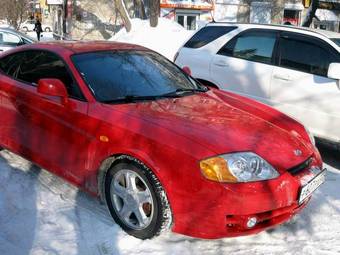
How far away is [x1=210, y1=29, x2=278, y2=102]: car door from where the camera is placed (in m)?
6.43

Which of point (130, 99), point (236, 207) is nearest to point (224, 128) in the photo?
point (236, 207)

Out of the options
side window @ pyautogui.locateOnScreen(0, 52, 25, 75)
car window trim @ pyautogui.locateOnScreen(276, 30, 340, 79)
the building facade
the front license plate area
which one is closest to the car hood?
the front license plate area

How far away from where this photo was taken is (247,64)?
664cm

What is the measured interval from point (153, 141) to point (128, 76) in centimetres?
111

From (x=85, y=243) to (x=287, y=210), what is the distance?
5.14 ft

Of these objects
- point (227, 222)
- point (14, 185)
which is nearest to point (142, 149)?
point (227, 222)

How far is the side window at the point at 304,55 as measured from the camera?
5.87 meters

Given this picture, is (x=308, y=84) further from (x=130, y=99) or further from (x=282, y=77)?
(x=130, y=99)

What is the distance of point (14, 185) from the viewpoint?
15.6 ft

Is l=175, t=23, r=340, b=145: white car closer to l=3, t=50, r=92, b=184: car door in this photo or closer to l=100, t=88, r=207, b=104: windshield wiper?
l=100, t=88, r=207, b=104: windshield wiper

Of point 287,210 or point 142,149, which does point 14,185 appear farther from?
point 287,210

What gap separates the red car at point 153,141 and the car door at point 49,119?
0.01 m

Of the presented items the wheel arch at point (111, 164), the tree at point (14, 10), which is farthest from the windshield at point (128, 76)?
→ the tree at point (14, 10)

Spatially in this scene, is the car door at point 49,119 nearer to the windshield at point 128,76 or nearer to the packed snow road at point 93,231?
the windshield at point 128,76
